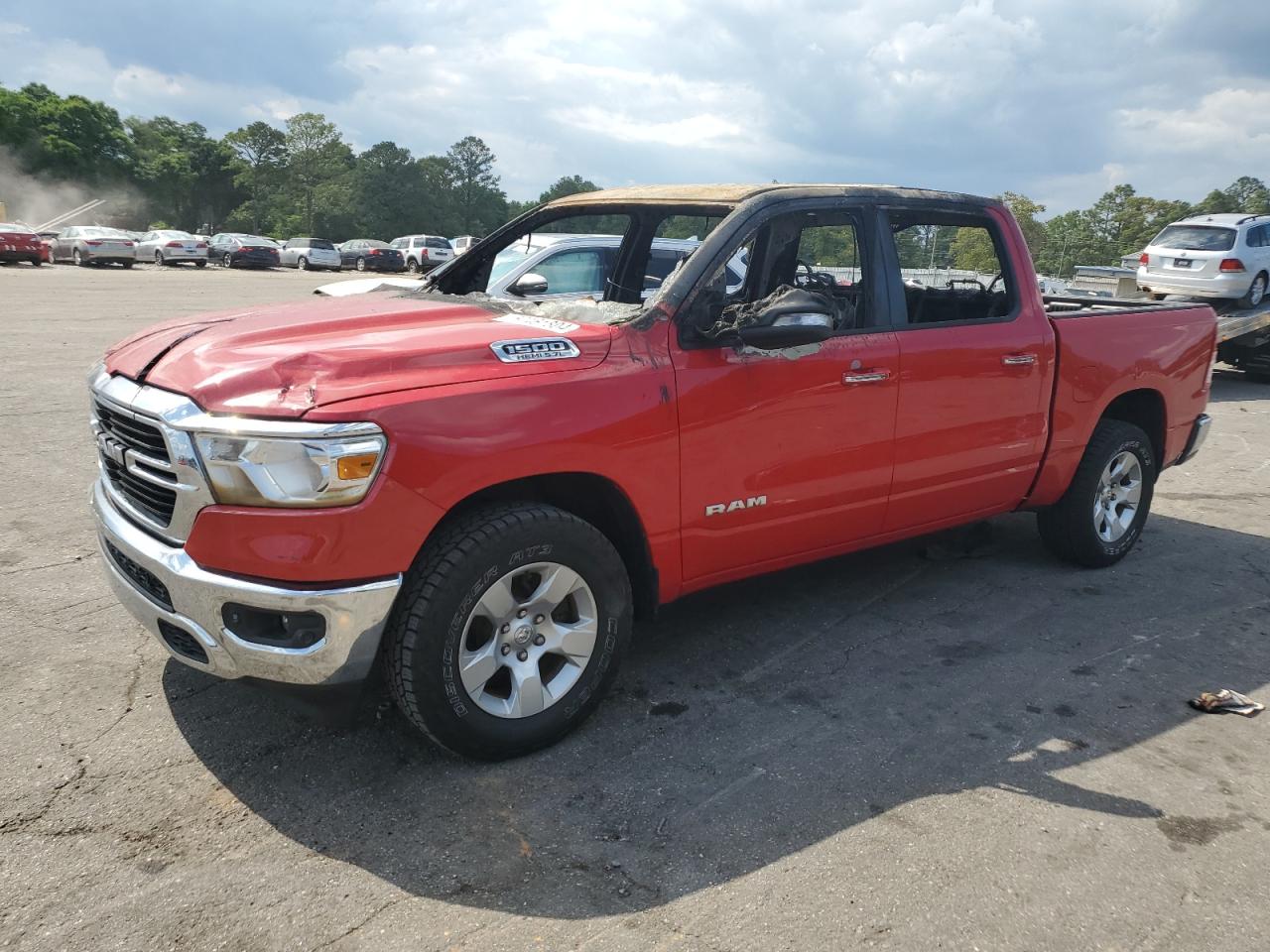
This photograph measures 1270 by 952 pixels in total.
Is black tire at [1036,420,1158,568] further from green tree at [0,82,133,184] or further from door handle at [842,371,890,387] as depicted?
green tree at [0,82,133,184]

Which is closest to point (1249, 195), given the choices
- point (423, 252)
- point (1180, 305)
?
point (423, 252)

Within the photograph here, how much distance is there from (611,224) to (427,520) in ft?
7.32

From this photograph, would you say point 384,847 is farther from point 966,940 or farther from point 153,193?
point 153,193

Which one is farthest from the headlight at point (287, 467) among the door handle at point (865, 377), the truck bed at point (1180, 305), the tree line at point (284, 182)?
the tree line at point (284, 182)

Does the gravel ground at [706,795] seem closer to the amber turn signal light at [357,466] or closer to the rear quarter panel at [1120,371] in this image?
the amber turn signal light at [357,466]

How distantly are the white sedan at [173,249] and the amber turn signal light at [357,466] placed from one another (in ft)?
130

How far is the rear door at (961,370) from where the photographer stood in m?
4.16

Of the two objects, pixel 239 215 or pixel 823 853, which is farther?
pixel 239 215

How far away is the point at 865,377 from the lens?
3.90m

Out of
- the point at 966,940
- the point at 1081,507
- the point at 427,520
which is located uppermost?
the point at 427,520

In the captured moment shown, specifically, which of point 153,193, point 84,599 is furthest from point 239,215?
point 84,599

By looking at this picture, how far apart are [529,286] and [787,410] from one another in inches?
65.4

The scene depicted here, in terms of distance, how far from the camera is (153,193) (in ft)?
265

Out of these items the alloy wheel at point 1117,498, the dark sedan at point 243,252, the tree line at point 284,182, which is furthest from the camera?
the tree line at point 284,182
